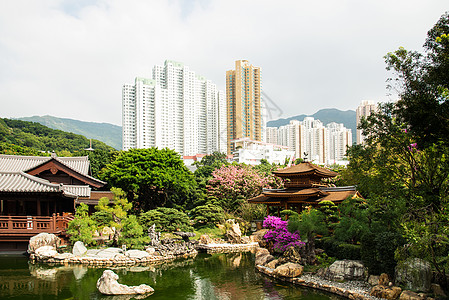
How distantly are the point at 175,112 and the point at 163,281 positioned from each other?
61.2 metres

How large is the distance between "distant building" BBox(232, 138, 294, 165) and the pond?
46.0 metres

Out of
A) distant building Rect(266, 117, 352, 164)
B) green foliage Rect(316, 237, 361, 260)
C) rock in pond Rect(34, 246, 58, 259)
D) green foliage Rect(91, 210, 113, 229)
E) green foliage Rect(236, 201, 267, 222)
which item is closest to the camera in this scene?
green foliage Rect(316, 237, 361, 260)

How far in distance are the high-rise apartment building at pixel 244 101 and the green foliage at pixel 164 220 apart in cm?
5459

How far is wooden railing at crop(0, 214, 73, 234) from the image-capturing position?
13.8 m

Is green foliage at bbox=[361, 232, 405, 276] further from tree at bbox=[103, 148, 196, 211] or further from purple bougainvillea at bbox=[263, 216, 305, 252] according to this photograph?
tree at bbox=[103, 148, 196, 211]

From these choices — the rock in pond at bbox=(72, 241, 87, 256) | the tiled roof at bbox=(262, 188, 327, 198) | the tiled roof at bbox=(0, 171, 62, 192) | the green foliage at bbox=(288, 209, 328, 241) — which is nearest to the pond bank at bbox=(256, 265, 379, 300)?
the green foliage at bbox=(288, 209, 328, 241)

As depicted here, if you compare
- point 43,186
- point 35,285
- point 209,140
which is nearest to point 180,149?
point 209,140

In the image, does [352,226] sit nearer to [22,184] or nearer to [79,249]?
[79,249]

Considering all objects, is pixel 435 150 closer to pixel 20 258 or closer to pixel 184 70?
pixel 20 258

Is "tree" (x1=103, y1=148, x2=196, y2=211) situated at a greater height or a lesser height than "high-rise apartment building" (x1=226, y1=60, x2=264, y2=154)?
lesser

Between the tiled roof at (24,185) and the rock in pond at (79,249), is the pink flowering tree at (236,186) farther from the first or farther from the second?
the tiled roof at (24,185)

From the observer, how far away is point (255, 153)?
6219 centimetres

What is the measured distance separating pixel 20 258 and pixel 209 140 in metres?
62.0

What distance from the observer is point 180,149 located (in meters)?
71.2
